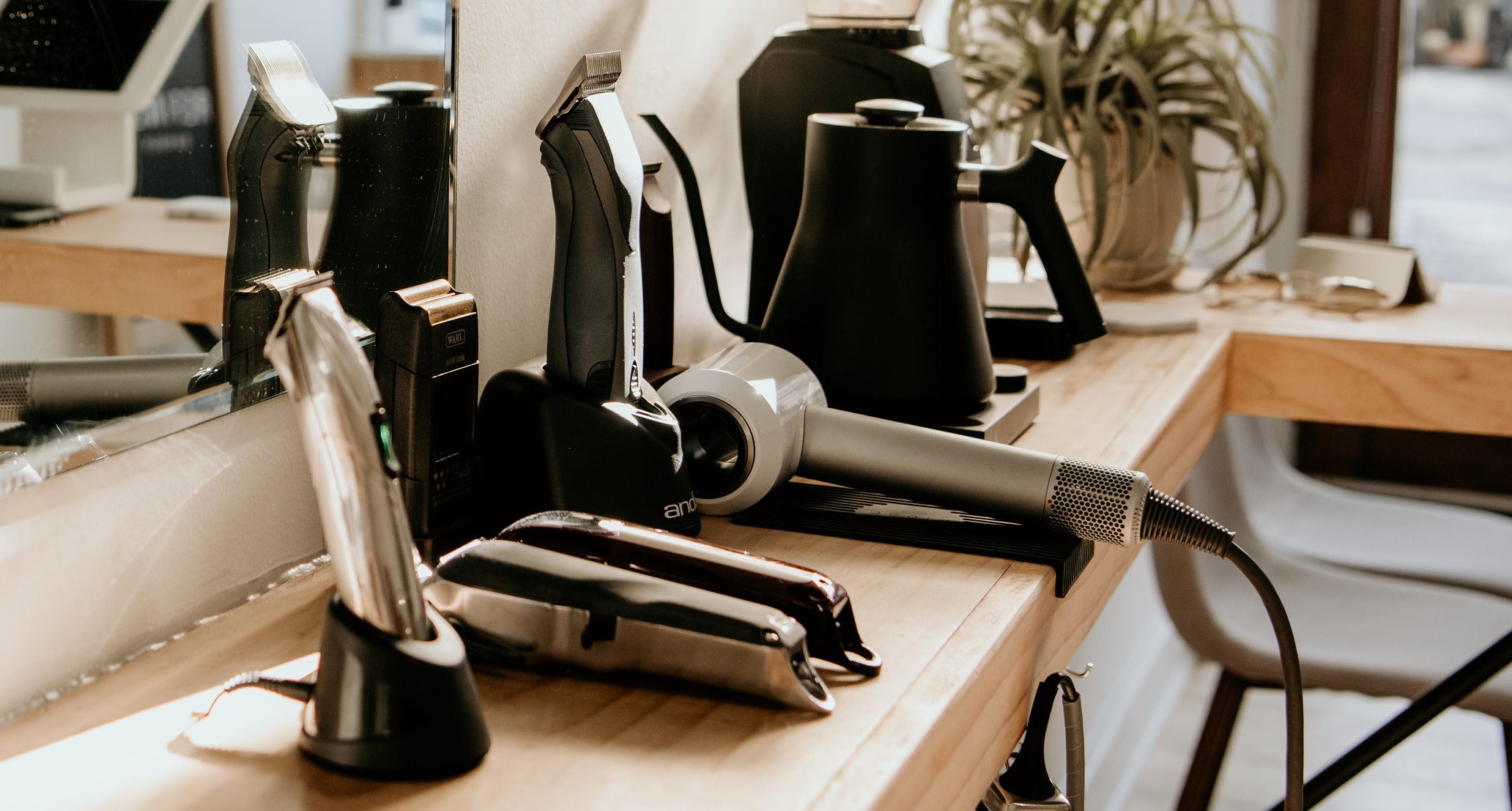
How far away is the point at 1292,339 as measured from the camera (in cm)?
139

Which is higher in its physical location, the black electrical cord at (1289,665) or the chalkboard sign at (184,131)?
the chalkboard sign at (184,131)

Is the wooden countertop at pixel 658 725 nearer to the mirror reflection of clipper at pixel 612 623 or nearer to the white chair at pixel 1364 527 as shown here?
the mirror reflection of clipper at pixel 612 623

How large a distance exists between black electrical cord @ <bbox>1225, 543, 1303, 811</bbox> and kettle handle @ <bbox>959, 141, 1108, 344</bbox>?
220mm

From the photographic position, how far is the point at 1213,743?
1786 millimetres

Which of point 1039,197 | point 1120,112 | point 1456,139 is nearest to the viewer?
Answer: point 1039,197

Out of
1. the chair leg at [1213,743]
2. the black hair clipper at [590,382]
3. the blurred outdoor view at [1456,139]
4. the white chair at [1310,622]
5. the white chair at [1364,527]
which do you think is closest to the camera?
the black hair clipper at [590,382]

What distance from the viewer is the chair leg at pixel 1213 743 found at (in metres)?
1.75

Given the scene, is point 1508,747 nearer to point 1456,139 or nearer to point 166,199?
point 166,199

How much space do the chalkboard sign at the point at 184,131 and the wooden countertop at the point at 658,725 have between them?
0.22 metres

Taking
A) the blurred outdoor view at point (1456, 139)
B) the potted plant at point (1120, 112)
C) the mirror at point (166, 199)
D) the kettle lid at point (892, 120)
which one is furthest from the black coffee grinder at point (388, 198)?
the blurred outdoor view at point (1456, 139)

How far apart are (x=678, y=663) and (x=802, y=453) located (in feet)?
0.94

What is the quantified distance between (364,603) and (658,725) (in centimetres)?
14

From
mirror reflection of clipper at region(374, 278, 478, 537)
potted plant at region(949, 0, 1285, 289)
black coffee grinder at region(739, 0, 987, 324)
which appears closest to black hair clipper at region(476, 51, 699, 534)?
mirror reflection of clipper at region(374, 278, 478, 537)

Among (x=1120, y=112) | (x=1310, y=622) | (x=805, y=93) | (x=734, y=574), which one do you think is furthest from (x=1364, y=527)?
(x=734, y=574)
